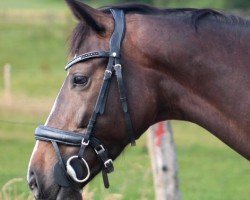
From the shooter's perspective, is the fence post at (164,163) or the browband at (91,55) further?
the fence post at (164,163)

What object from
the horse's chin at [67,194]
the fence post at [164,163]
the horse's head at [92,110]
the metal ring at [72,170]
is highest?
the horse's head at [92,110]

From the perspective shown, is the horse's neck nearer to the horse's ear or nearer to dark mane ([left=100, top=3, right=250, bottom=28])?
dark mane ([left=100, top=3, right=250, bottom=28])

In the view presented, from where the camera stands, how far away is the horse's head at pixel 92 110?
182 inches

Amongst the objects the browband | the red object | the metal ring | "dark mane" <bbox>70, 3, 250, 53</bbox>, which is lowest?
the red object

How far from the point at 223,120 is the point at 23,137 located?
13.0 meters

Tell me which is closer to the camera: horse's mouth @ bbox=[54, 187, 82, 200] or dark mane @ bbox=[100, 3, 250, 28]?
horse's mouth @ bbox=[54, 187, 82, 200]

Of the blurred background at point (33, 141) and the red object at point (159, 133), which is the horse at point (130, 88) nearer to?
the blurred background at point (33, 141)

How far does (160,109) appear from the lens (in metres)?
4.76

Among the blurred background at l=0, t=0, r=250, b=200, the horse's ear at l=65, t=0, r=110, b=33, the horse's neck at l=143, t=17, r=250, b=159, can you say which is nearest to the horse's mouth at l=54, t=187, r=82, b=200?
the blurred background at l=0, t=0, r=250, b=200

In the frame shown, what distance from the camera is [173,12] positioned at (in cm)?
484

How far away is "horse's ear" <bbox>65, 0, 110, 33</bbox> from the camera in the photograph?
181 inches

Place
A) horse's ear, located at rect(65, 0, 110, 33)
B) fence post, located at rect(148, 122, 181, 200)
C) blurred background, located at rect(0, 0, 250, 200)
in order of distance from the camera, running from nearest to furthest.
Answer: horse's ear, located at rect(65, 0, 110, 33), fence post, located at rect(148, 122, 181, 200), blurred background, located at rect(0, 0, 250, 200)

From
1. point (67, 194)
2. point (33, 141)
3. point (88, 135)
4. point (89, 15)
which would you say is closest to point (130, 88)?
point (88, 135)

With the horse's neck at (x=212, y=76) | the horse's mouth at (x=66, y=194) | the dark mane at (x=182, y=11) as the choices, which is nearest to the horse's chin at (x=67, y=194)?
the horse's mouth at (x=66, y=194)
